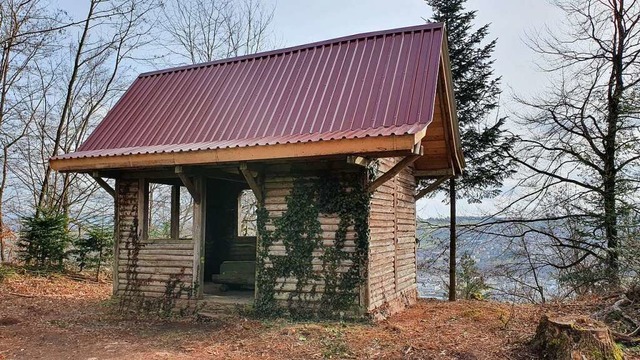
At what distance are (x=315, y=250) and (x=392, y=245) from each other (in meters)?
1.86

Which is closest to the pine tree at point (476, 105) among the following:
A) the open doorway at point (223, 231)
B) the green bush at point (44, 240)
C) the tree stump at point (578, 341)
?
the open doorway at point (223, 231)

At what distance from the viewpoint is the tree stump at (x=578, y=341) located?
393 cm

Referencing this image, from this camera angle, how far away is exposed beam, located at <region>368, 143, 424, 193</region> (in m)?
5.62

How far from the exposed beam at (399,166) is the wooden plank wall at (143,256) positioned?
10.6 ft

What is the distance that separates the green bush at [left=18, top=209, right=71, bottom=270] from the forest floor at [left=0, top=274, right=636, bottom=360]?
418 centimetres

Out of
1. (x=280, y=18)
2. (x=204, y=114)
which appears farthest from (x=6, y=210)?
(x=280, y=18)

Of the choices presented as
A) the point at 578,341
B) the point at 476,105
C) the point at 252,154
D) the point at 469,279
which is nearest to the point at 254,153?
the point at 252,154

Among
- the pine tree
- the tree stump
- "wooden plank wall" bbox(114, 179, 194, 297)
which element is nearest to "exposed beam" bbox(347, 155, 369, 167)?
the tree stump

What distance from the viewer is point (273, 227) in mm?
6688

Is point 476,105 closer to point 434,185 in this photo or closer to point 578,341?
point 434,185

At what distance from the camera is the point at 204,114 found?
7754 mm

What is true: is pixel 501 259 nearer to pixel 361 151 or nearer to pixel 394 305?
pixel 394 305

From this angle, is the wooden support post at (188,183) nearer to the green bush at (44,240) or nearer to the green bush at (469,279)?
the green bush at (44,240)

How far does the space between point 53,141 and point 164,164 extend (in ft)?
38.1
